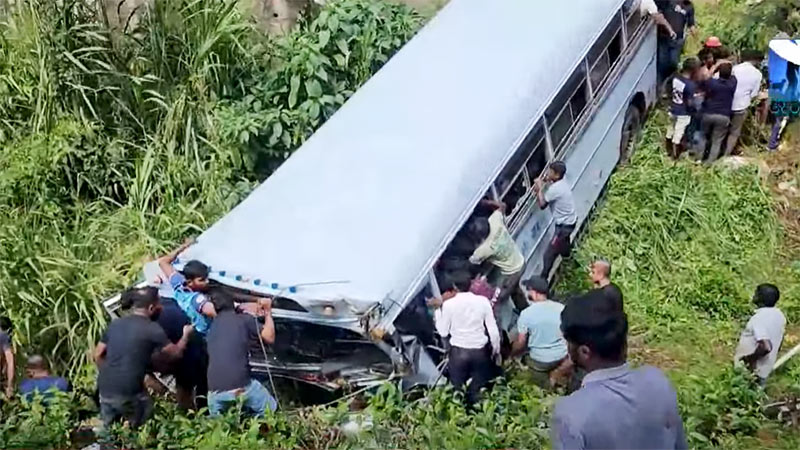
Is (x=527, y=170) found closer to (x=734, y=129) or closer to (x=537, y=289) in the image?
(x=537, y=289)

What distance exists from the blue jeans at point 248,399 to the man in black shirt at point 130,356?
16.4 inches

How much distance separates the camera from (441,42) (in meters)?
8.35

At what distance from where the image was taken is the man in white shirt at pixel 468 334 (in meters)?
6.41

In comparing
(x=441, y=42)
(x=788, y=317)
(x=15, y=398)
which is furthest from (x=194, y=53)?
(x=788, y=317)

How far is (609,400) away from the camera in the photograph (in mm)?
3213

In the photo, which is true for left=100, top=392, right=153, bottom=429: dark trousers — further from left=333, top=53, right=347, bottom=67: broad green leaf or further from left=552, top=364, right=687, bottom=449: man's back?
left=333, top=53, right=347, bottom=67: broad green leaf

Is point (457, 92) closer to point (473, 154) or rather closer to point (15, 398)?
point (473, 154)

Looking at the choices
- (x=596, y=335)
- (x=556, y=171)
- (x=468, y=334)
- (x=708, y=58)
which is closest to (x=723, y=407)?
(x=468, y=334)

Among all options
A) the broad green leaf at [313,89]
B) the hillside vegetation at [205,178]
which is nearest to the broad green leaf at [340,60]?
the hillside vegetation at [205,178]

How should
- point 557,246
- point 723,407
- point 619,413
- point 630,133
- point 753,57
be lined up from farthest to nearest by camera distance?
point 753,57
point 630,133
point 557,246
point 723,407
point 619,413

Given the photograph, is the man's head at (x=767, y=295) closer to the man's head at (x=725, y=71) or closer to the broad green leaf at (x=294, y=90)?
the man's head at (x=725, y=71)

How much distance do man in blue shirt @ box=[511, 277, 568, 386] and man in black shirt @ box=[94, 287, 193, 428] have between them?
2.16m

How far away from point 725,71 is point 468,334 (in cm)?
435

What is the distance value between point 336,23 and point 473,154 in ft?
9.47
